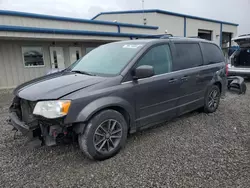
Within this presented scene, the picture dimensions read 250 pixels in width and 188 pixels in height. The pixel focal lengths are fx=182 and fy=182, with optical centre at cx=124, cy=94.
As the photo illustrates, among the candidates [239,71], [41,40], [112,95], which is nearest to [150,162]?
[112,95]

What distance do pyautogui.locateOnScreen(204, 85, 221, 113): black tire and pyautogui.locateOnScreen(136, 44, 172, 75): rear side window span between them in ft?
5.19

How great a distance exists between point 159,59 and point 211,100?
2088 mm

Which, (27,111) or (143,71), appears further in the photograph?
(143,71)

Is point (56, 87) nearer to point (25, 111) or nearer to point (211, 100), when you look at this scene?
point (25, 111)

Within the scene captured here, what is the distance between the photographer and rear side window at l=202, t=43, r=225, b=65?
14.0 ft

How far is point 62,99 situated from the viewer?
2297 millimetres

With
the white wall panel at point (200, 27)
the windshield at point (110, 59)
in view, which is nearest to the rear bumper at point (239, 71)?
the windshield at point (110, 59)

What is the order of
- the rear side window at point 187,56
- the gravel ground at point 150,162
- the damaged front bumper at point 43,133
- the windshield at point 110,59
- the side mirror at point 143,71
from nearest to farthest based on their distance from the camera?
the gravel ground at point 150,162, the damaged front bumper at point 43,133, the side mirror at point 143,71, the windshield at point 110,59, the rear side window at point 187,56

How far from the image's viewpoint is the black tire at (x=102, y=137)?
2.48 meters

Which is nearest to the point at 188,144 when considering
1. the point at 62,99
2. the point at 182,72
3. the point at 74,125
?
the point at 182,72

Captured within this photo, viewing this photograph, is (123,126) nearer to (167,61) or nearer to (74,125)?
(74,125)

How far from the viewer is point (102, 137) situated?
2.66 metres

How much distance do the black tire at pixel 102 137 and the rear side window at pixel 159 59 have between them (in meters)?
1.04

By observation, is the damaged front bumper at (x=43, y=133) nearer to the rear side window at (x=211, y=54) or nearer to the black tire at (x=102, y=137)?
the black tire at (x=102, y=137)
